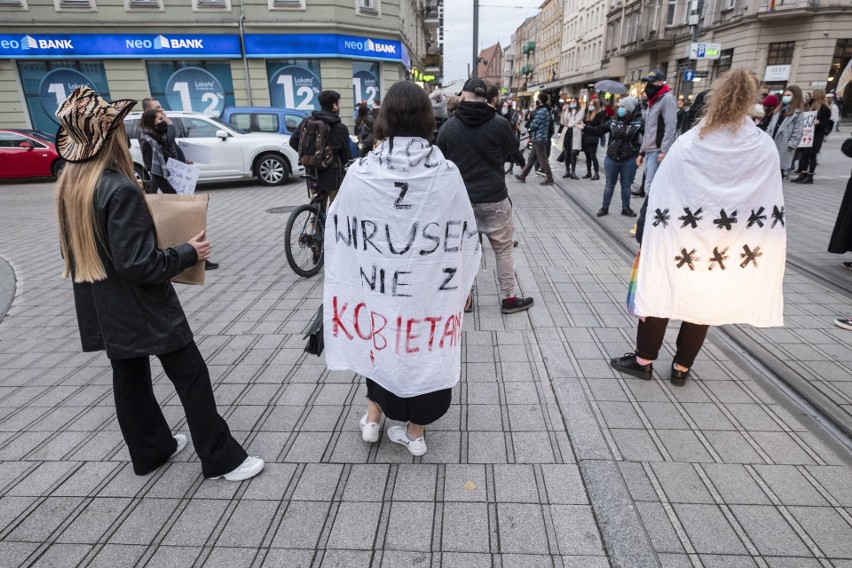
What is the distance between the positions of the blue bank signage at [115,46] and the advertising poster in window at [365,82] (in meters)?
4.48

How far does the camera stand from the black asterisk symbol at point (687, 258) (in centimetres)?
319

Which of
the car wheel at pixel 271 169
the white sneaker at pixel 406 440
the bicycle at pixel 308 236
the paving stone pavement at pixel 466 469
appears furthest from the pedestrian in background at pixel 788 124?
the white sneaker at pixel 406 440

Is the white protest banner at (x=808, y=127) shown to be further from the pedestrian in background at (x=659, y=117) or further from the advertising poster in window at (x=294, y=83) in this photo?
the advertising poster in window at (x=294, y=83)

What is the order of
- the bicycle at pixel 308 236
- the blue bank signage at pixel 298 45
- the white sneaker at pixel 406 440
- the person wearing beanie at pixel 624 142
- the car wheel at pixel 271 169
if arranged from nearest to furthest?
the white sneaker at pixel 406 440
the bicycle at pixel 308 236
the person wearing beanie at pixel 624 142
the car wheel at pixel 271 169
the blue bank signage at pixel 298 45

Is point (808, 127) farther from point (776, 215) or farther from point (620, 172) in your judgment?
point (776, 215)

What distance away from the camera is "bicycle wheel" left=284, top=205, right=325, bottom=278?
582 centimetres

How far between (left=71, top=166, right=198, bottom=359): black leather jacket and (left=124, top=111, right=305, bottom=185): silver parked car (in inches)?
410

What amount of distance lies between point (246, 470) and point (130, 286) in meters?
1.12

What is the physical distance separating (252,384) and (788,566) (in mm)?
3168

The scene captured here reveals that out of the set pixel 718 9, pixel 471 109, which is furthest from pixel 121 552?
pixel 718 9

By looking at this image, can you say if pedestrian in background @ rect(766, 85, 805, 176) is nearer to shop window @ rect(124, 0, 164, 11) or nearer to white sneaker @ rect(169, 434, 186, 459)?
white sneaker @ rect(169, 434, 186, 459)

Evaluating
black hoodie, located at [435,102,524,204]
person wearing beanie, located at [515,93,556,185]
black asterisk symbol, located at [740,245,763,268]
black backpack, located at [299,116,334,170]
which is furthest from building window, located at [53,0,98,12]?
black asterisk symbol, located at [740,245,763,268]

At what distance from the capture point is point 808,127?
10.8 meters

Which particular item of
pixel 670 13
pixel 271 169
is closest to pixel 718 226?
pixel 271 169
